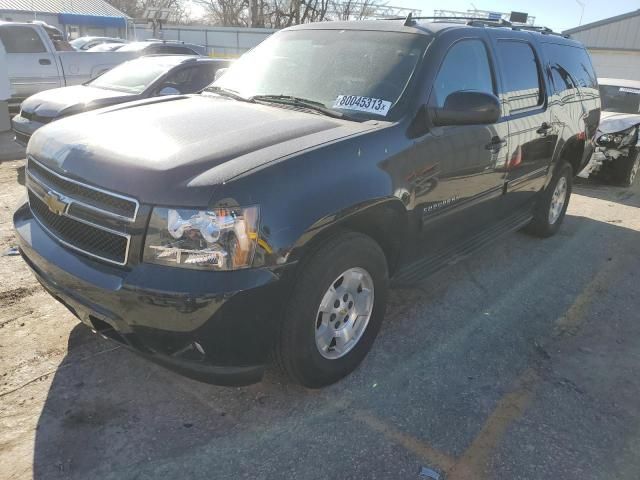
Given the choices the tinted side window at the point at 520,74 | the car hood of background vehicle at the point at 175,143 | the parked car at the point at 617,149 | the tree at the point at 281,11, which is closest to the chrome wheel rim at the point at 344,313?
the car hood of background vehicle at the point at 175,143

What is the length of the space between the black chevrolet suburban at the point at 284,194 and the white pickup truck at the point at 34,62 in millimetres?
8871

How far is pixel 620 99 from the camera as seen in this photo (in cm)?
966

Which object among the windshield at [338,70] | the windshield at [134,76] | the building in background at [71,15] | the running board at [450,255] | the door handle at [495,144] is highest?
the building in background at [71,15]

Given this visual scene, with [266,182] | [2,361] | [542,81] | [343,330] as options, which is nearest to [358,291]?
[343,330]

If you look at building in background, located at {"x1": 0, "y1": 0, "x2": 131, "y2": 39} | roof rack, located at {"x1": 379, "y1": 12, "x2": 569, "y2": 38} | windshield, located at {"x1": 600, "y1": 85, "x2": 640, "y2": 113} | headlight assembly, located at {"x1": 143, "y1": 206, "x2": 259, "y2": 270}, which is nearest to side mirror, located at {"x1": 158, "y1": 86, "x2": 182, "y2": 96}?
roof rack, located at {"x1": 379, "y1": 12, "x2": 569, "y2": 38}

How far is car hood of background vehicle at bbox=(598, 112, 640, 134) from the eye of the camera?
8.41 m

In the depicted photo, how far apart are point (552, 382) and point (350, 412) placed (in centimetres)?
130

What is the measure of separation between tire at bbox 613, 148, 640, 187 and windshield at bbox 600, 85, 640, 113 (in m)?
1.32

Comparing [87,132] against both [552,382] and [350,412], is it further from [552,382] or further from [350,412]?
[552,382]

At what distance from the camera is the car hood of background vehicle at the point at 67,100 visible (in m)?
7.29

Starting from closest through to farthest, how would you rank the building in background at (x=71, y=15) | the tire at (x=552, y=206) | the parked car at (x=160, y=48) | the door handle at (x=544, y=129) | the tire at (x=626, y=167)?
the door handle at (x=544, y=129)
the tire at (x=552, y=206)
the tire at (x=626, y=167)
the parked car at (x=160, y=48)
the building in background at (x=71, y=15)

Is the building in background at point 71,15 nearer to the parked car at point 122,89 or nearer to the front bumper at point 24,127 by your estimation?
the parked car at point 122,89

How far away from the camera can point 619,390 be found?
3170mm

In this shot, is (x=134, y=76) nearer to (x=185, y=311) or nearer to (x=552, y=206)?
(x=552, y=206)
